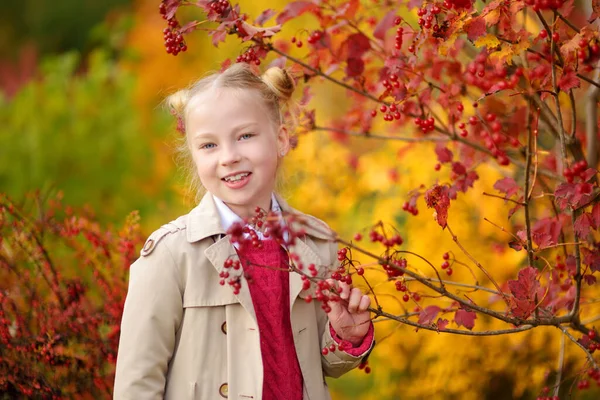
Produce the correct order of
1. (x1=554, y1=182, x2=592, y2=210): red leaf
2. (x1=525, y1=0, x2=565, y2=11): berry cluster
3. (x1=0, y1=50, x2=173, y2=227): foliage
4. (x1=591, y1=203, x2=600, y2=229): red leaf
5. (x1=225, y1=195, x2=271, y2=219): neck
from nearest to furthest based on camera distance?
(x1=525, y1=0, x2=565, y2=11): berry cluster, (x1=554, y1=182, x2=592, y2=210): red leaf, (x1=591, y1=203, x2=600, y2=229): red leaf, (x1=225, y1=195, x2=271, y2=219): neck, (x1=0, y1=50, x2=173, y2=227): foliage

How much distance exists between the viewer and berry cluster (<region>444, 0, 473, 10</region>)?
6.10 feet

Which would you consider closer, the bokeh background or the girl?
the girl

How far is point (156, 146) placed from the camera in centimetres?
758

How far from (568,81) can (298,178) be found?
2.53 m

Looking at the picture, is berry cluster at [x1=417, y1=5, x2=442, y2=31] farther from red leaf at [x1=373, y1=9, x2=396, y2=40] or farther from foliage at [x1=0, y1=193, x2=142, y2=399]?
foliage at [x1=0, y1=193, x2=142, y2=399]

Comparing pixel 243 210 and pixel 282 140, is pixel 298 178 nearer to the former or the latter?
pixel 282 140

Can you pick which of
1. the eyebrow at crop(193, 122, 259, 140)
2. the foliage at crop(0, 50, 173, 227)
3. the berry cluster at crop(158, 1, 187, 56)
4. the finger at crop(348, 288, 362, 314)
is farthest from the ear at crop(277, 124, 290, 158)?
the foliage at crop(0, 50, 173, 227)

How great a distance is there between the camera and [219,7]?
1.99m

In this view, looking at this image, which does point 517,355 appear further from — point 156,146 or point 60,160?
point 156,146

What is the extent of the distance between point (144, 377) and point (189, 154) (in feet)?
2.33

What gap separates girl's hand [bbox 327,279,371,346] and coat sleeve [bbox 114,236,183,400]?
418mm

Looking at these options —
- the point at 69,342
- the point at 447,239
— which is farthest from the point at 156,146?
the point at 69,342

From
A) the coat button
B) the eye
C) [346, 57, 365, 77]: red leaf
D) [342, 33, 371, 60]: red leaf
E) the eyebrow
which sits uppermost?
[342, 33, 371, 60]: red leaf

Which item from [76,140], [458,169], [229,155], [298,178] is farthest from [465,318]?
[76,140]
